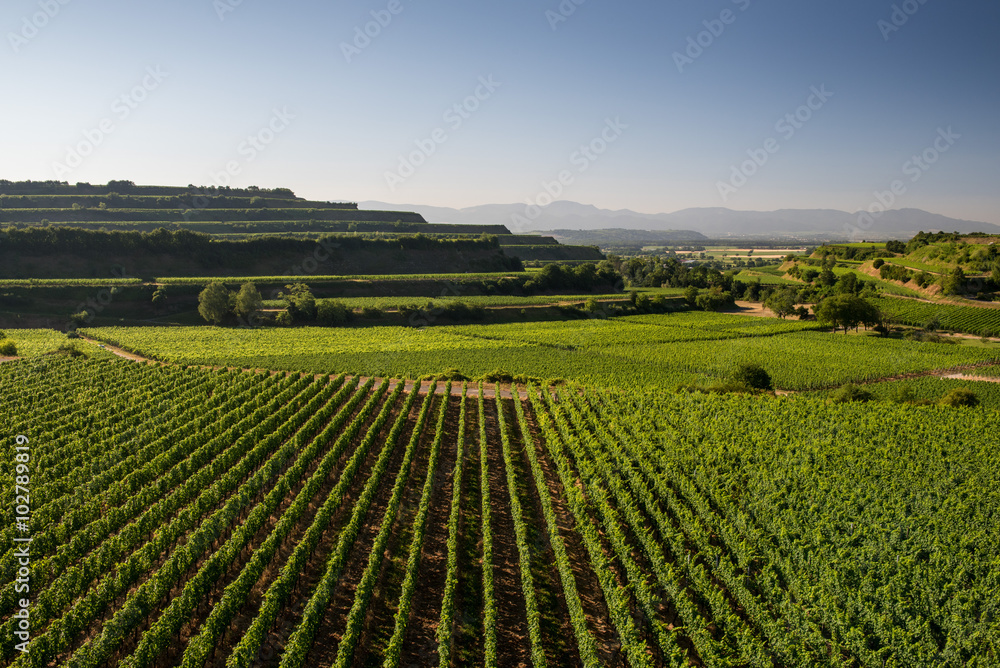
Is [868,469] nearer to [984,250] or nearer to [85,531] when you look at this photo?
[85,531]

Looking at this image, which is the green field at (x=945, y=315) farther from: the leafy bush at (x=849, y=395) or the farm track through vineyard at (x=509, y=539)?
the farm track through vineyard at (x=509, y=539)

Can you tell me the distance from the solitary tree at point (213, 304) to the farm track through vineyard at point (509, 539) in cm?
3724

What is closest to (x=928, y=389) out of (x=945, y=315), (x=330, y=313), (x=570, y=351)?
(x=570, y=351)

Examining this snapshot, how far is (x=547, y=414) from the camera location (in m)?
30.9

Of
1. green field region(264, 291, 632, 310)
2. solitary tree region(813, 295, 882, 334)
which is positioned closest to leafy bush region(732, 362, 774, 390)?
solitary tree region(813, 295, 882, 334)

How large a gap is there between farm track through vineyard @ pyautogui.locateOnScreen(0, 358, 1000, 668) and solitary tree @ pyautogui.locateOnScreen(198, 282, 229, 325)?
122 feet

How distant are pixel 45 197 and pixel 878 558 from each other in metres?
169

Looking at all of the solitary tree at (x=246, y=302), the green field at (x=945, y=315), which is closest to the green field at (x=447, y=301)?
the solitary tree at (x=246, y=302)

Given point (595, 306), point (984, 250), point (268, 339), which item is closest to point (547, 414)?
point (268, 339)

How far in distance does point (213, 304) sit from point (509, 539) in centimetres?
6197

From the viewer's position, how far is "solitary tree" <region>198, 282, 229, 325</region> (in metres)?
64.1

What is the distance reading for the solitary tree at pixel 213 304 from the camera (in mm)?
64125

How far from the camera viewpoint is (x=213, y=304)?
64.1 meters

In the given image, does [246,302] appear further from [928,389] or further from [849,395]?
[928,389]
